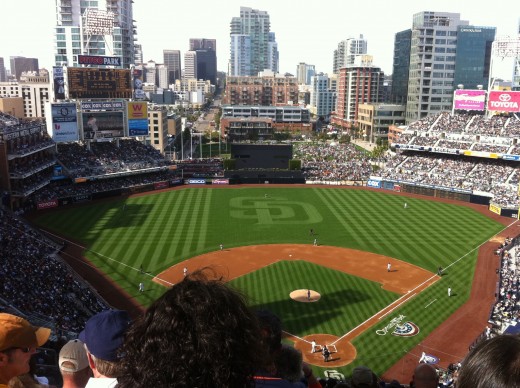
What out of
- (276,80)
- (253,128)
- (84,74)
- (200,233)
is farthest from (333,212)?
(276,80)

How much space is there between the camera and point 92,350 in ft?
13.5

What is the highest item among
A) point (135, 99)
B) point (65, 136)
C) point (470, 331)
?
point (135, 99)

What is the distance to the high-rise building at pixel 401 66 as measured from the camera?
141 metres

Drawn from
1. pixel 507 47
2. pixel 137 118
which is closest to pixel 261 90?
pixel 137 118

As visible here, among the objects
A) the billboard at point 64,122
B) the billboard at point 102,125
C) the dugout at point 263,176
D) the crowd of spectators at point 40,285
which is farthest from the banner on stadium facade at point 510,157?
the billboard at point 64,122

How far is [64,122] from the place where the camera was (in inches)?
2443

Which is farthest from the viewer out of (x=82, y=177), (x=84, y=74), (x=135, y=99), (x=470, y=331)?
(x=135, y=99)

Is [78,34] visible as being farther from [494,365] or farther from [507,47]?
[494,365]

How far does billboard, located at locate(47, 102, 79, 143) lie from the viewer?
61250mm

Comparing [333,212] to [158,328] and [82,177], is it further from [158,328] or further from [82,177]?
[158,328]

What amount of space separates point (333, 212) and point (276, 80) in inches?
4822

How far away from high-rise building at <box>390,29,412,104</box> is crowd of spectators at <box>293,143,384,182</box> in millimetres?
43583

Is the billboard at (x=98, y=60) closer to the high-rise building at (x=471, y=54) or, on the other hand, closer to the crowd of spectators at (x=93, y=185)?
the crowd of spectators at (x=93, y=185)

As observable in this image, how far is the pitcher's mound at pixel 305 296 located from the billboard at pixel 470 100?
54.7 m
